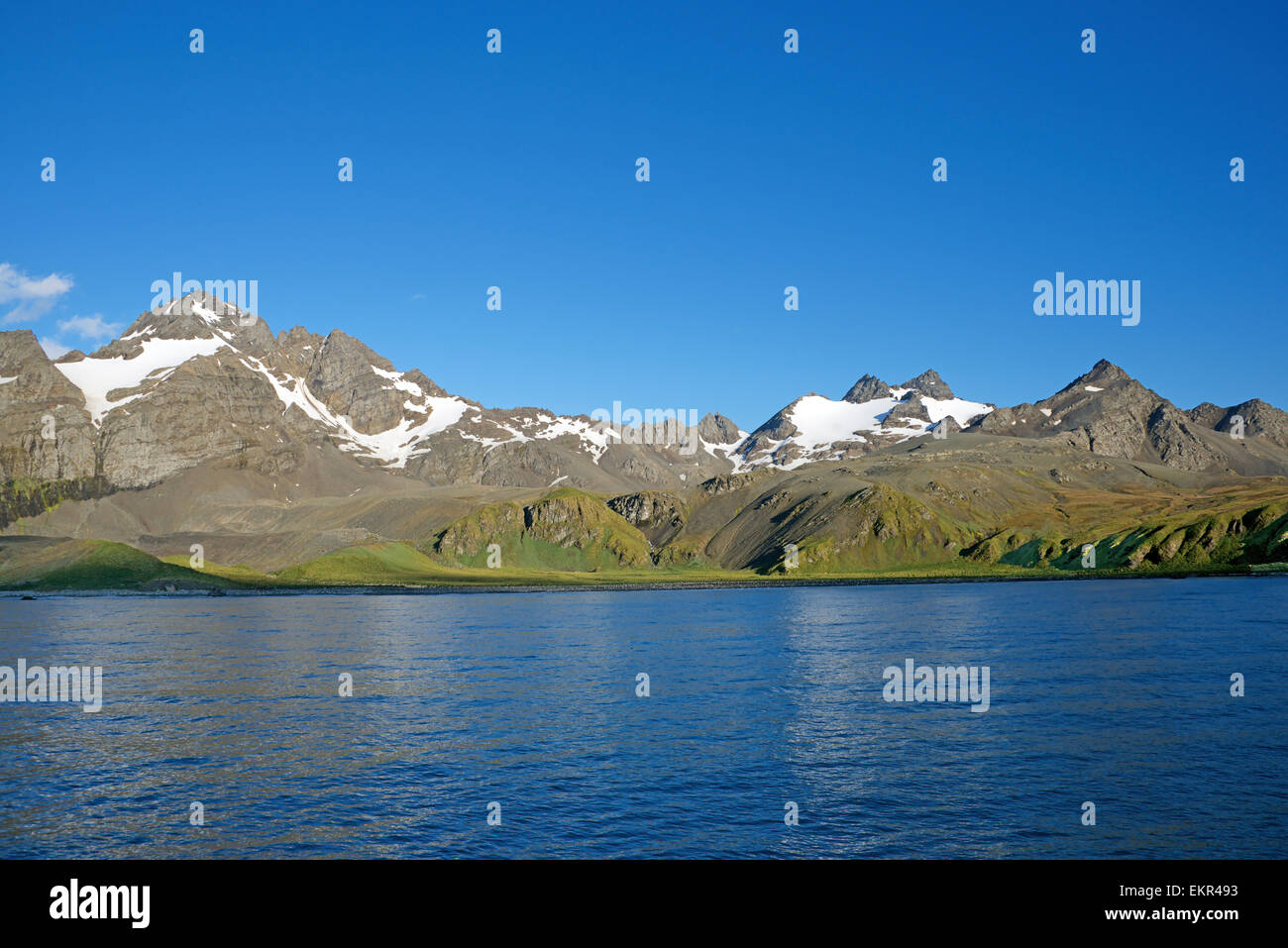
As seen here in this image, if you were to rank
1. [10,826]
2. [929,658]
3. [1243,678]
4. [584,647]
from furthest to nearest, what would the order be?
1. [584,647]
2. [929,658]
3. [1243,678]
4. [10,826]

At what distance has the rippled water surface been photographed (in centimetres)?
3353

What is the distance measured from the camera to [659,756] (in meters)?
46.9

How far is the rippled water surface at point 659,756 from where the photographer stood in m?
33.5

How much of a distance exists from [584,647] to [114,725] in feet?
189

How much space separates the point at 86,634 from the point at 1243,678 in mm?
140205
